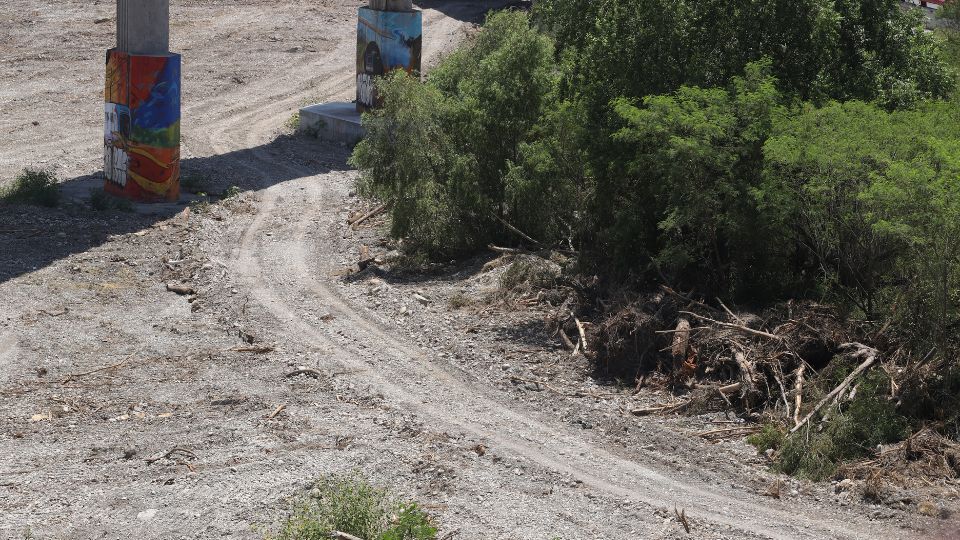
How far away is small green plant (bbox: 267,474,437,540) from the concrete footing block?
24989 millimetres

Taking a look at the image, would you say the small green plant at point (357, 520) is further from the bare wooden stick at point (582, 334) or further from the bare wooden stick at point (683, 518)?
the bare wooden stick at point (582, 334)

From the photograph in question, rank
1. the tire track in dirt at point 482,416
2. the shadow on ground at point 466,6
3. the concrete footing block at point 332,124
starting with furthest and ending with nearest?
the shadow on ground at point 466,6, the concrete footing block at point 332,124, the tire track in dirt at point 482,416

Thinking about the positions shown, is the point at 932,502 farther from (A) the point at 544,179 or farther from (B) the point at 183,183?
(B) the point at 183,183

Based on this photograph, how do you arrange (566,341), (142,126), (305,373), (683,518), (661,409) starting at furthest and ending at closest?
(142,126), (566,341), (305,373), (661,409), (683,518)

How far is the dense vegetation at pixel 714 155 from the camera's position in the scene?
15609mm

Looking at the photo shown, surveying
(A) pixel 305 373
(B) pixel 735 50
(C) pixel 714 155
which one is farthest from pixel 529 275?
(B) pixel 735 50

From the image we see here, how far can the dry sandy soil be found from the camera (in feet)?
42.5

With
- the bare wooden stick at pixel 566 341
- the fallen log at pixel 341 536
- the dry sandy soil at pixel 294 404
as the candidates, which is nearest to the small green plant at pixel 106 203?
the dry sandy soil at pixel 294 404

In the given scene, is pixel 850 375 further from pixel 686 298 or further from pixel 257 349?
pixel 257 349

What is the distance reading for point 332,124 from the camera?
123 ft

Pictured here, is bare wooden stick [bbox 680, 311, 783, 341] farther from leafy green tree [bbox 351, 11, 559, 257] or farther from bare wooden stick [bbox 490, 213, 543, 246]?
leafy green tree [bbox 351, 11, 559, 257]

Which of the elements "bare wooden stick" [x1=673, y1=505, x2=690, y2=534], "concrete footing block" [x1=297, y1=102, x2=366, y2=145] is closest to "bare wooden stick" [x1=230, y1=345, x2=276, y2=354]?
"bare wooden stick" [x1=673, y1=505, x2=690, y2=534]

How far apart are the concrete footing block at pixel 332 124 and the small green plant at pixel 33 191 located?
10828 millimetres

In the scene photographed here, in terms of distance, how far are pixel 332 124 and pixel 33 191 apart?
478 inches
